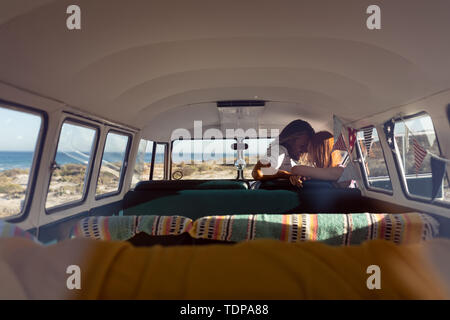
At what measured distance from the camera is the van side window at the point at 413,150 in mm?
1972

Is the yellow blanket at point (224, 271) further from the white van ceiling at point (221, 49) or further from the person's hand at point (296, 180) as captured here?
the person's hand at point (296, 180)

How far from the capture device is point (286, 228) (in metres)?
0.94

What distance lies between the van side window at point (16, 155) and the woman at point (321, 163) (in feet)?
9.02

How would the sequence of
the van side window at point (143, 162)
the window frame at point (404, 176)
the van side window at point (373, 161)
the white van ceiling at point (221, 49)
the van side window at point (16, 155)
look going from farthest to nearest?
the van side window at point (143, 162), the van side window at point (373, 161), the window frame at point (404, 176), the van side window at point (16, 155), the white van ceiling at point (221, 49)

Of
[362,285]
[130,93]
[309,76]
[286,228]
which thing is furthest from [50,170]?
[309,76]

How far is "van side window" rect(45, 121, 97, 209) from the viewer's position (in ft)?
7.07

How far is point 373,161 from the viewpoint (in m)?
3.35

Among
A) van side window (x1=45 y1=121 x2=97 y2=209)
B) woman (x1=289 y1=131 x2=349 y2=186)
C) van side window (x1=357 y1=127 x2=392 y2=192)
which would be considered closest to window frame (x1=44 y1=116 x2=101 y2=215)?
van side window (x1=45 y1=121 x2=97 y2=209)

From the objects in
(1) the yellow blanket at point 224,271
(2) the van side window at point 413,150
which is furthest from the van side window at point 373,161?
(1) the yellow blanket at point 224,271

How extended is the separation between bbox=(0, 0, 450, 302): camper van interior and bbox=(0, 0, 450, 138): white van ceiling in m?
0.01

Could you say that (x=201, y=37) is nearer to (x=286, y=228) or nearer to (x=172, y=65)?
(x=172, y=65)

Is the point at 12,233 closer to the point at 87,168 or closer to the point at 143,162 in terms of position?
the point at 87,168

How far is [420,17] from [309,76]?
1.38m

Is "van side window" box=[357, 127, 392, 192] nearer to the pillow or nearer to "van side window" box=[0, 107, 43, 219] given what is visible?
the pillow
